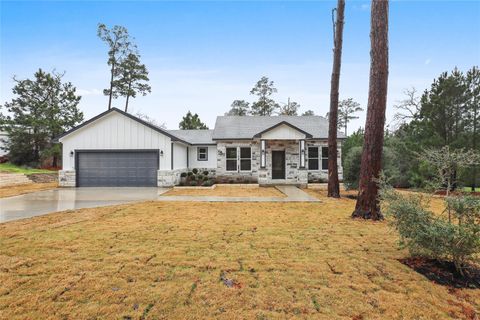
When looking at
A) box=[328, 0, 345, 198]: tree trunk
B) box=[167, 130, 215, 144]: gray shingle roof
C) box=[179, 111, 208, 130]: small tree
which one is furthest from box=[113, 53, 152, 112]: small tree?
box=[328, 0, 345, 198]: tree trunk

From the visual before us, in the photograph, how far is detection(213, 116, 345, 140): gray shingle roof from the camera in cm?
1681

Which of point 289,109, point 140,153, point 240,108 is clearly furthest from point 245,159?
point 240,108

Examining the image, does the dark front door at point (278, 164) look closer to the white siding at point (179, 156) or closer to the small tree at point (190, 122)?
the white siding at point (179, 156)

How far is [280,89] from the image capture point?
33.0 meters

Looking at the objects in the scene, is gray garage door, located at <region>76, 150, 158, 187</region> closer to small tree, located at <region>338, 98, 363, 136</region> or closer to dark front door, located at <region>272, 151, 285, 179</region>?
dark front door, located at <region>272, 151, 285, 179</region>

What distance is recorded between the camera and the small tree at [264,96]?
33.0 meters

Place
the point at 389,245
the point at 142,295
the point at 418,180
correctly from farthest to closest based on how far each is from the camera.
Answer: the point at 418,180 → the point at 389,245 → the point at 142,295

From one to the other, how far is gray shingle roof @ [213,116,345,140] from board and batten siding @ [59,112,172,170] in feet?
12.7

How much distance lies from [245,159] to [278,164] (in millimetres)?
2348

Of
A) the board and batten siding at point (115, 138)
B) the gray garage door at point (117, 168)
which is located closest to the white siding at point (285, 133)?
the board and batten siding at point (115, 138)

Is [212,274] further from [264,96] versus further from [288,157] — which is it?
[264,96]

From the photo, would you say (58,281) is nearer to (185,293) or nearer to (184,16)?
(185,293)

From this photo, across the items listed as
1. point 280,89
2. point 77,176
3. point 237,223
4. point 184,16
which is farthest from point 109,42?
point 237,223

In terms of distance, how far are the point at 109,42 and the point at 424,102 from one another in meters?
29.4
